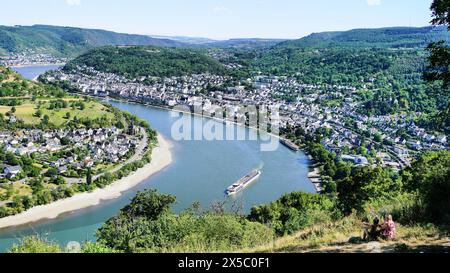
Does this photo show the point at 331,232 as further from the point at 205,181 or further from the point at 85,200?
the point at 205,181

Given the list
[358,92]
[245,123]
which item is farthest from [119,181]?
[358,92]

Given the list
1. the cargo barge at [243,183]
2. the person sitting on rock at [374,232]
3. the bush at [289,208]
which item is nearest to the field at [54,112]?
the cargo barge at [243,183]

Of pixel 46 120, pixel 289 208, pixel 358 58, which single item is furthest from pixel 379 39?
pixel 289 208

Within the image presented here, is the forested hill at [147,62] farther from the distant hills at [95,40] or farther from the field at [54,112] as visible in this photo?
the field at [54,112]

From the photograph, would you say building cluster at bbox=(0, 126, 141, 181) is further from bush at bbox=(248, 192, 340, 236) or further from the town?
bush at bbox=(248, 192, 340, 236)

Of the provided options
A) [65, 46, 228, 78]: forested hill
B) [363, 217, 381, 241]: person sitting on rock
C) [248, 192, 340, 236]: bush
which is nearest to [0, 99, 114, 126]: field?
[248, 192, 340, 236]: bush

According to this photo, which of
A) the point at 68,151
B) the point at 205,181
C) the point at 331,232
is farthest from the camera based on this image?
the point at 68,151
